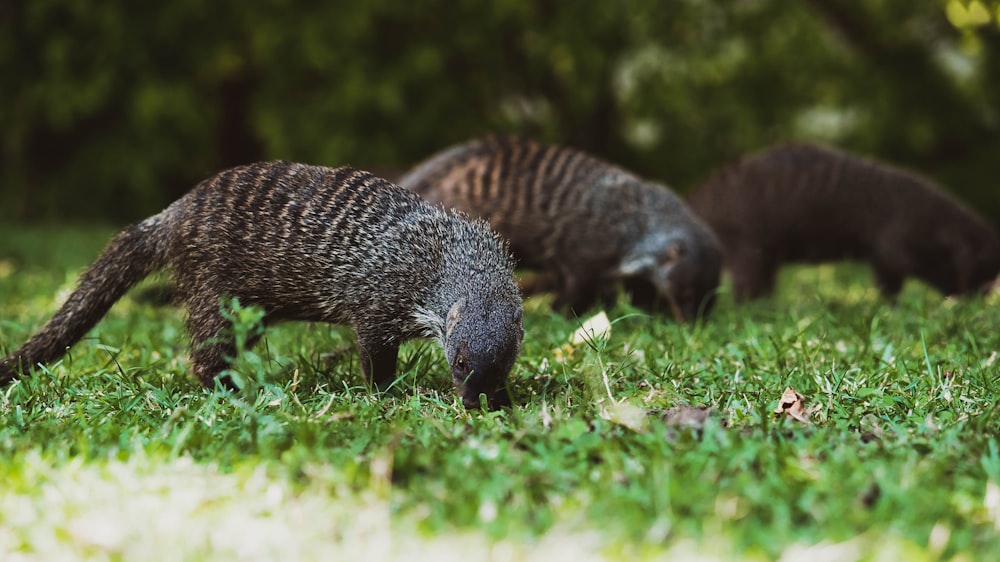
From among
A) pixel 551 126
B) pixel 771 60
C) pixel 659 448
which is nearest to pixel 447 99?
pixel 551 126

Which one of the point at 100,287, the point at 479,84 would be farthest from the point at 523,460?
the point at 479,84

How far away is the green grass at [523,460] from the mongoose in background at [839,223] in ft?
9.94

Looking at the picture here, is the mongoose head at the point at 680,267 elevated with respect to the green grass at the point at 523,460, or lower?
lower

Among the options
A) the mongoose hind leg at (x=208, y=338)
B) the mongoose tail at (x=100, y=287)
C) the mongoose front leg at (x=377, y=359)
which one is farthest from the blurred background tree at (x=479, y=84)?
the mongoose front leg at (x=377, y=359)

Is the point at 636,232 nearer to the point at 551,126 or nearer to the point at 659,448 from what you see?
the point at 659,448

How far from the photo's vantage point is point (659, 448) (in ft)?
8.95

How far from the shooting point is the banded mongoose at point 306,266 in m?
3.77

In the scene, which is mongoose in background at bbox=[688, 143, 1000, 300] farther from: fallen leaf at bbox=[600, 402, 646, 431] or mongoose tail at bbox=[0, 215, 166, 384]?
mongoose tail at bbox=[0, 215, 166, 384]

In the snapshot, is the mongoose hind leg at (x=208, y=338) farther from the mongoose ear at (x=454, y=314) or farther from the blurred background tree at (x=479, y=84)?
the blurred background tree at (x=479, y=84)

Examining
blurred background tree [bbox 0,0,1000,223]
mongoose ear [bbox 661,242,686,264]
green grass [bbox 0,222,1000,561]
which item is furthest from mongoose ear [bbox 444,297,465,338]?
blurred background tree [bbox 0,0,1000,223]

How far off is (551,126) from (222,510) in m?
12.3

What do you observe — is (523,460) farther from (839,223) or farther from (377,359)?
(839,223)

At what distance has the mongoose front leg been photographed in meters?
3.76

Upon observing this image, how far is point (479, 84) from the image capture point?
541 inches
